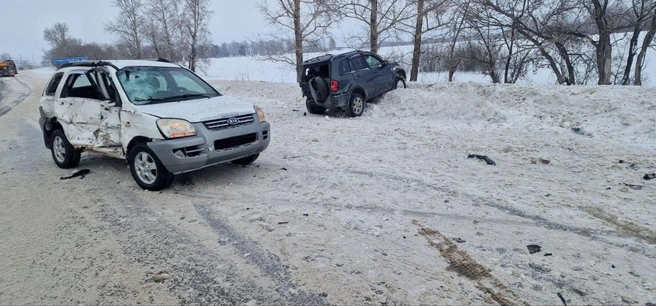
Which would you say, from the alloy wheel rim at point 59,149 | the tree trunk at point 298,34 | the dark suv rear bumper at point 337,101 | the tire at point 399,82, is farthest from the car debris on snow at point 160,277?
the tree trunk at point 298,34

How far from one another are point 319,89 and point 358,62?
1.68m

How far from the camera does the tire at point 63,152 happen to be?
20.5 feet

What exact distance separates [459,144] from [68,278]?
22.0 ft

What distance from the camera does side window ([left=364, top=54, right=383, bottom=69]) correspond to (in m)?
11.8

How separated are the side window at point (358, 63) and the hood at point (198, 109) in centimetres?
627

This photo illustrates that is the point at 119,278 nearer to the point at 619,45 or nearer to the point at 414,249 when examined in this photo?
the point at 414,249

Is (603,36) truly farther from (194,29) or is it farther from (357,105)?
(194,29)

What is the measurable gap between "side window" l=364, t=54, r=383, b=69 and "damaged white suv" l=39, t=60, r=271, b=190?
6.76 meters

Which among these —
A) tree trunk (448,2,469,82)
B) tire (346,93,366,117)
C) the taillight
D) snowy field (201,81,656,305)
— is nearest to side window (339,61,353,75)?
the taillight

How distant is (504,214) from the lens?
406 centimetres

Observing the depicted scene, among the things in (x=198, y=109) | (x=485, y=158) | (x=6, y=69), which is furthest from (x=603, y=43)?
(x=6, y=69)

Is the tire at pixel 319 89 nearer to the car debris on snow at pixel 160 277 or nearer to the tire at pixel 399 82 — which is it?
the tire at pixel 399 82

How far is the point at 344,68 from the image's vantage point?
10930mm

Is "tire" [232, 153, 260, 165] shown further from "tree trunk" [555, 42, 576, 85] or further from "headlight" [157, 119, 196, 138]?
"tree trunk" [555, 42, 576, 85]
